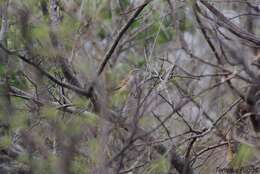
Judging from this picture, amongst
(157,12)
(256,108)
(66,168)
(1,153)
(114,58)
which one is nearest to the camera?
(66,168)

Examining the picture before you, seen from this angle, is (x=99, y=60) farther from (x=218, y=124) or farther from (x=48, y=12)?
(x=48, y=12)

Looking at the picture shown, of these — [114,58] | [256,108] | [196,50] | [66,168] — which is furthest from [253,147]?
[66,168]

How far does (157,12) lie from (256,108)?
91 cm

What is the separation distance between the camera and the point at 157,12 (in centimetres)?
Result: 332

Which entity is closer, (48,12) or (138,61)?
(48,12)

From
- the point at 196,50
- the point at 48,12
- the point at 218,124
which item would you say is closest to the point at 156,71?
the point at 196,50

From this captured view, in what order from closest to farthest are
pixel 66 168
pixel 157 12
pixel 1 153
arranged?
pixel 66 168 < pixel 157 12 < pixel 1 153

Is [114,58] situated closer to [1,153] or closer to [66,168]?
[1,153]

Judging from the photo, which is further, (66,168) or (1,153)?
(1,153)

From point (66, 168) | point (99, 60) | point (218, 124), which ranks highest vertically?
point (99, 60)

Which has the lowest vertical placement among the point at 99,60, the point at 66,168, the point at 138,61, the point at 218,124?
the point at 66,168

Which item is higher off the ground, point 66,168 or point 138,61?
point 138,61

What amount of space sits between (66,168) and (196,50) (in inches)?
67.8

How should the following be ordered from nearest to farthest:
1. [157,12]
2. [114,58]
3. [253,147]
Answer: [253,147], [114,58], [157,12]
